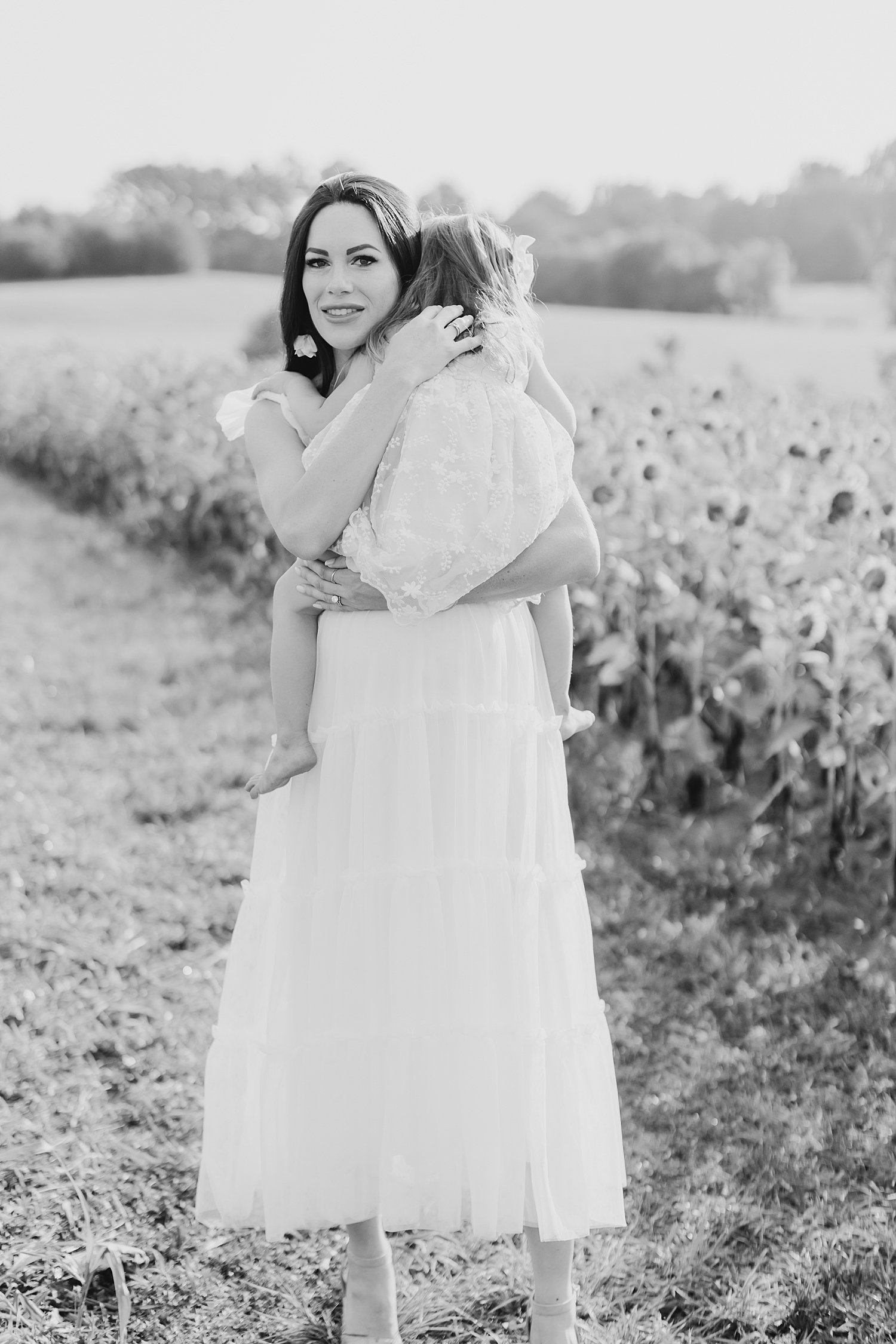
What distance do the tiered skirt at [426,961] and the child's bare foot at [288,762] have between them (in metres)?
0.02

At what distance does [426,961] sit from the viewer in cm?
195

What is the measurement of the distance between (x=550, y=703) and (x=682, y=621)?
Answer: 2.31 meters

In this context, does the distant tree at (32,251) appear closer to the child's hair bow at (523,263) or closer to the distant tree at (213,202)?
the distant tree at (213,202)

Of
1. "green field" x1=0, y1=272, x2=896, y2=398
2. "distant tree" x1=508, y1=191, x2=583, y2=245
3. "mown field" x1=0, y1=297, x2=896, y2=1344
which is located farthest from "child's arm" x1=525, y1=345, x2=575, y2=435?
"distant tree" x1=508, y1=191, x2=583, y2=245

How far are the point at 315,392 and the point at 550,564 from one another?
0.46 metres

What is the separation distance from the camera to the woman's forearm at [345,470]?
1.80m

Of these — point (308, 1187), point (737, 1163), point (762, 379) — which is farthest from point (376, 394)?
point (762, 379)

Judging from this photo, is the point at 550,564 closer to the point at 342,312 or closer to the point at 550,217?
the point at 342,312

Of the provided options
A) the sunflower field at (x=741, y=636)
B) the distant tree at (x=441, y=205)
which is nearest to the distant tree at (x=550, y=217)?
the sunflower field at (x=741, y=636)

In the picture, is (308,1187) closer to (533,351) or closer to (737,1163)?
(737,1163)

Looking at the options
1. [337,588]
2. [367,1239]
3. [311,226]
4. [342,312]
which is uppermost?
[311,226]

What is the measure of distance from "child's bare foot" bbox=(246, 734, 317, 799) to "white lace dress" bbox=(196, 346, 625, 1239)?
0.02 meters

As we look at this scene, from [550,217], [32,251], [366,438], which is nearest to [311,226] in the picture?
[366,438]

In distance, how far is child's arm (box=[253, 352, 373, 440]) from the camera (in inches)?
75.5
